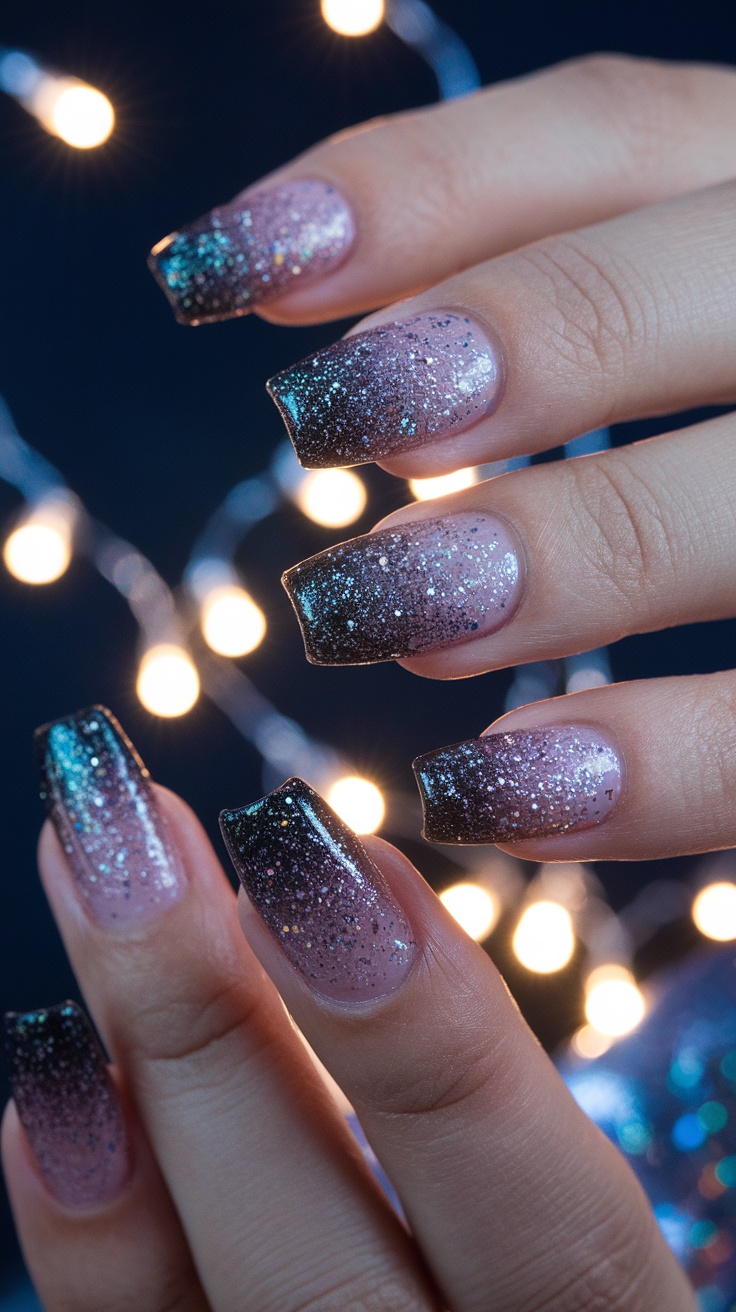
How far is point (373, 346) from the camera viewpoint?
0.56 m

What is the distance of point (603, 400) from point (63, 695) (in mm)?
899

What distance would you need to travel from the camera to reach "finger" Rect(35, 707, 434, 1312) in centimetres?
62

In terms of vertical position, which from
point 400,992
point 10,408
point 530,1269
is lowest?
point 530,1269

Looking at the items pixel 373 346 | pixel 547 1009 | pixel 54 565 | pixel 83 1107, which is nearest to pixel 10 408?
pixel 54 565

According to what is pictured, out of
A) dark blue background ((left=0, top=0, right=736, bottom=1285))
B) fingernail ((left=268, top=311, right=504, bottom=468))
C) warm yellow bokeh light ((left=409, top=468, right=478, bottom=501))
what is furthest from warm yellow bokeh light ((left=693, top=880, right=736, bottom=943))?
fingernail ((left=268, top=311, right=504, bottom=468))

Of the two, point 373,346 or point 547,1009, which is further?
point 547,1009

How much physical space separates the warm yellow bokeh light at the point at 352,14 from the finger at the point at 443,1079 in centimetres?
101

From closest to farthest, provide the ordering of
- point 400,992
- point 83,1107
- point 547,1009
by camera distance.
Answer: point 400,992 < point 83,1107 < point 547,1009

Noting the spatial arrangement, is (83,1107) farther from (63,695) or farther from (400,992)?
(63,695)

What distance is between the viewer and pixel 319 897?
55cm

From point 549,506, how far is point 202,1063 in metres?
0.47

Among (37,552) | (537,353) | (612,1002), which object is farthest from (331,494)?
(612,1002)

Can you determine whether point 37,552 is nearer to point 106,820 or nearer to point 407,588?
point 106,820

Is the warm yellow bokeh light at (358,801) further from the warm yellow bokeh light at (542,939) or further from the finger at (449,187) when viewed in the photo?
the finger at (449,187)
